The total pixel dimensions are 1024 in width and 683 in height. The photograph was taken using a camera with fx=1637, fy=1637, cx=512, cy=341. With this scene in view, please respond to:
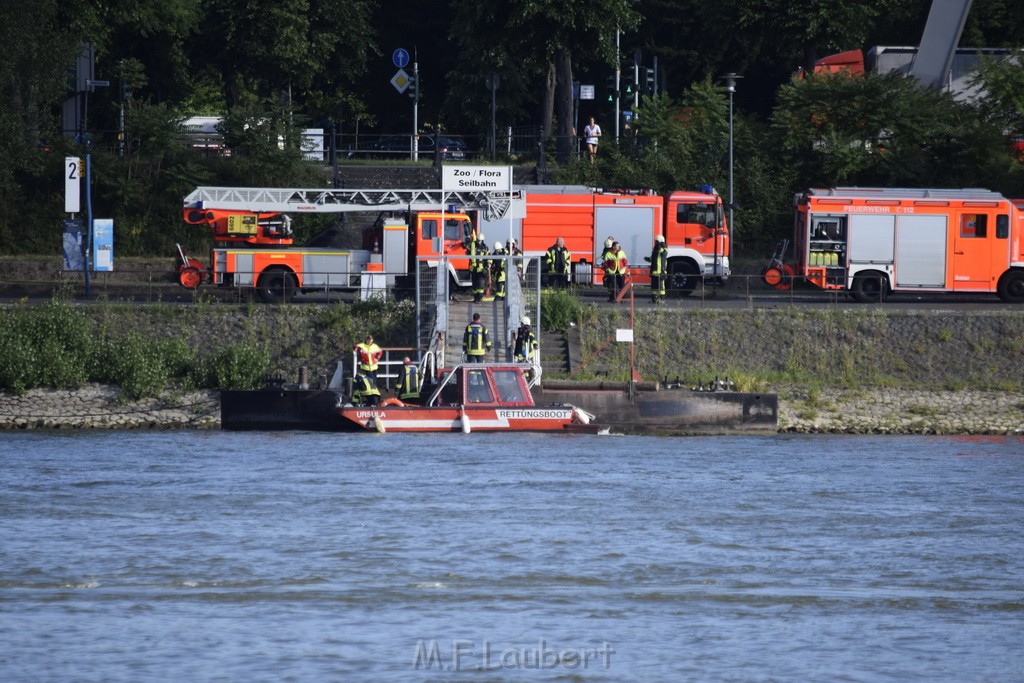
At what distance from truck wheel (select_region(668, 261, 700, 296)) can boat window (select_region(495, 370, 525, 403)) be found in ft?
Answer: 30.2

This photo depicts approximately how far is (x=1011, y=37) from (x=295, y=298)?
30821 mm

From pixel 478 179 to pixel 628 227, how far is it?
27.1 feet

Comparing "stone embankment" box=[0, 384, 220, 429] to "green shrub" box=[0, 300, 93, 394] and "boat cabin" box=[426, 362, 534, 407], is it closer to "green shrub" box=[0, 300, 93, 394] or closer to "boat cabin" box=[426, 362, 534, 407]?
"green shrub" box=[0, 300, 93, 394]

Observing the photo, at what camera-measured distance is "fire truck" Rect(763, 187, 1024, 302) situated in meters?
40.1

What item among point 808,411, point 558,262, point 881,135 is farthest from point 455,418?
point 881,135

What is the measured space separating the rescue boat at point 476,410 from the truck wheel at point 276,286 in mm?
6951

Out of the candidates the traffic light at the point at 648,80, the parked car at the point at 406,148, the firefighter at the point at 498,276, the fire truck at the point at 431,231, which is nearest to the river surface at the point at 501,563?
the firefighter at the point at 498,276

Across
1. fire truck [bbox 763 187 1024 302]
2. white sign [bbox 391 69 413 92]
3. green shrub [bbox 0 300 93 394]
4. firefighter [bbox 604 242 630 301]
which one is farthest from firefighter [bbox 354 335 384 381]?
white sign [bbox 391 69 413 92]

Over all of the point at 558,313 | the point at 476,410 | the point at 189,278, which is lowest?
the point at 476,410

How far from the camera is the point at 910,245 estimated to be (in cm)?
4022

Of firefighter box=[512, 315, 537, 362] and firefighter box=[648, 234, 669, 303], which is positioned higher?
firefighter box=[648, 234, 669, 303]

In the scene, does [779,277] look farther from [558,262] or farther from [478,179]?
[478,179]

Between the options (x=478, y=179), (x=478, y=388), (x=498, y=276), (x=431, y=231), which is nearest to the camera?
(x=478, y=388)

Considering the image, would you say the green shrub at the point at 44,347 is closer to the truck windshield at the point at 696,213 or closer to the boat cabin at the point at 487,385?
the boat cabin at the point at 487,385
